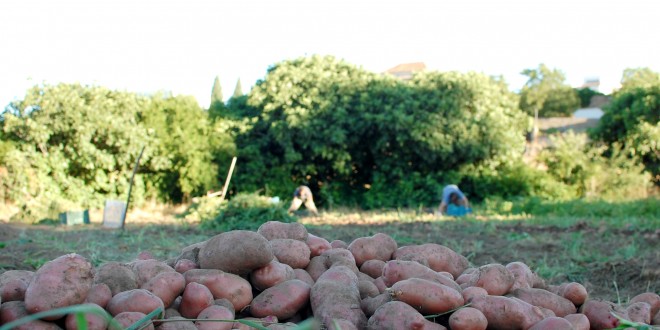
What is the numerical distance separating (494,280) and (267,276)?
84 centimetres

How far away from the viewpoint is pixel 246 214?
33.3ft

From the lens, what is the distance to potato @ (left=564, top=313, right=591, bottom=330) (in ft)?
6.91

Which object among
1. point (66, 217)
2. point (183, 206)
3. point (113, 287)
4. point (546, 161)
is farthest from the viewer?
point (546, 161)

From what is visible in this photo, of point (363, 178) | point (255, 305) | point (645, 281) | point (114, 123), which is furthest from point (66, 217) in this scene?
point (255, 305)

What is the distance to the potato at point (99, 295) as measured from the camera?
190 centimetres

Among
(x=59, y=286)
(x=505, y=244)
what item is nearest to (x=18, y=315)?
(x=59, y=286)

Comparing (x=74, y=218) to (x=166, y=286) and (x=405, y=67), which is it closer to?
(x=166, y=286)

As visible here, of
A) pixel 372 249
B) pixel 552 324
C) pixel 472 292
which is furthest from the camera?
pixel 372 249

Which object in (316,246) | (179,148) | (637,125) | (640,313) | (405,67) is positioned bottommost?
(640,313)

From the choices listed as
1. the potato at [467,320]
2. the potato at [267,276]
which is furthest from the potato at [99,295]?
the potato at [467,320]

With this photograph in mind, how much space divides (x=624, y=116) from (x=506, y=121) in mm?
4747

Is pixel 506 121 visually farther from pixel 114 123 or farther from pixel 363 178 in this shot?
pixel 114 123

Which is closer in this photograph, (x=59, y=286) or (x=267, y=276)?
(x=59, y=286)

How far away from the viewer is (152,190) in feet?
58.3
